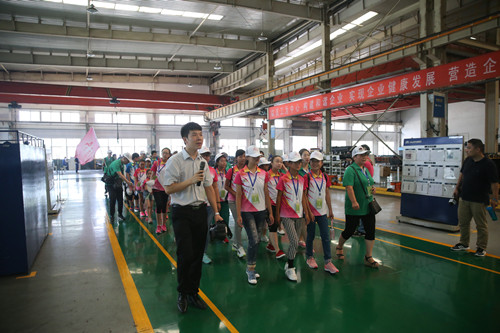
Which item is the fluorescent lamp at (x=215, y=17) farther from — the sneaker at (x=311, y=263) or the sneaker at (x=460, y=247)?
the sneaker at (x=460, y=247)

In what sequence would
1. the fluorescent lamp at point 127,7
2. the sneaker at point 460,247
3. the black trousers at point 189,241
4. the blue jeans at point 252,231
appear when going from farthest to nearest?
1. the fluorescent lamp at point 127,7
2. the sneaker at point 460,247
3. the blue jeans at point 252,231
4. the black trousers at point 189,241

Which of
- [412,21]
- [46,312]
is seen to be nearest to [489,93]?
[412,21]

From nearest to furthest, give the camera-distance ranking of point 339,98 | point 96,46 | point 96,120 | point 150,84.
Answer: point 339,98 < point 96,46 < point 150,84 < point 96,120

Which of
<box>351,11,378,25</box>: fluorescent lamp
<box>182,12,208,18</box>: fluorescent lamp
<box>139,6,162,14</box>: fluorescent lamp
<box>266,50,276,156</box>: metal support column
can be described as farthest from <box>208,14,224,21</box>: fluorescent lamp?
<box>351,11,378,25</box>: fluorescent lamp

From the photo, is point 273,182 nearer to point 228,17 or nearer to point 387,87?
point 387,87

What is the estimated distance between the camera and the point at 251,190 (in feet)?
14.0

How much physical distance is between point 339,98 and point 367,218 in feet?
28.5

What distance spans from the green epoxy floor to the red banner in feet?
16.9

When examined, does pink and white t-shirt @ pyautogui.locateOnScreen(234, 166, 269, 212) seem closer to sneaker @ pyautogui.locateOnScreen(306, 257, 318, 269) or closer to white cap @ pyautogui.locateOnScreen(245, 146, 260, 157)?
white cap @ pyautogui.locateOnScreen(245, 146, 260, 157)

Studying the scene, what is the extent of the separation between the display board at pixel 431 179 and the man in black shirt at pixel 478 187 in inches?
62.1

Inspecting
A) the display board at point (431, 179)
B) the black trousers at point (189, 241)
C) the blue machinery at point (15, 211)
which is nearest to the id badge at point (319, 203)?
the black trousers at point (189, 241)

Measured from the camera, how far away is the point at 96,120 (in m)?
32.2

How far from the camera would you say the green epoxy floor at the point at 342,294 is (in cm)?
320

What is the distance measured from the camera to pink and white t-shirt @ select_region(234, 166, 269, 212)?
168 inches
